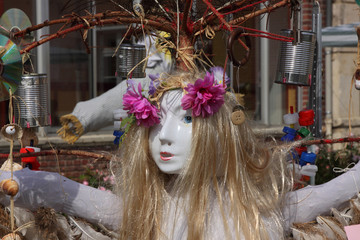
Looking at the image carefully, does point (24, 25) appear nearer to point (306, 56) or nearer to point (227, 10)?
point (227, 10)

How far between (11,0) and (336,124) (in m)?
3.73

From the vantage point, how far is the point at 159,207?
200cm

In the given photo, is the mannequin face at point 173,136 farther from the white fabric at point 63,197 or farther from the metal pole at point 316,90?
the metal pole at point 316,90

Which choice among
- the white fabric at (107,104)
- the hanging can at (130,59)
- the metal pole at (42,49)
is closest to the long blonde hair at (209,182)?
the hanging can at (130,59)

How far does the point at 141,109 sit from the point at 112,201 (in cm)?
40

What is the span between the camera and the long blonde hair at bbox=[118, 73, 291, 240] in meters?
1.90

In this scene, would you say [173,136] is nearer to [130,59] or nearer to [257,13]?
[130,59]

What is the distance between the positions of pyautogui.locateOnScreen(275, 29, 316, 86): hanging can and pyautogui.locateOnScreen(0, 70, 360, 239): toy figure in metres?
0.41

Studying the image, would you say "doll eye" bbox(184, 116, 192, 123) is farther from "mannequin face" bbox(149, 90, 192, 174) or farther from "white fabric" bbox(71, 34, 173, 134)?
"white fabric" bbox(71, 34, 173, 134)

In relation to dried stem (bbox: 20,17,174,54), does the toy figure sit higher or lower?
lower

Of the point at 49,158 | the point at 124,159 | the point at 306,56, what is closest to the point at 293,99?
the point at 49,158

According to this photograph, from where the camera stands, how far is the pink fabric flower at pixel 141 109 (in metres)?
1.92

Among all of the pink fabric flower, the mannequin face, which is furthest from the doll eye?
the pink fabric flower

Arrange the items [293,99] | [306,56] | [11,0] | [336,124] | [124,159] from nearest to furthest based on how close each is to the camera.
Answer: [124,159] < [306,56] < [11,0] < [293,99] < [336,124]
